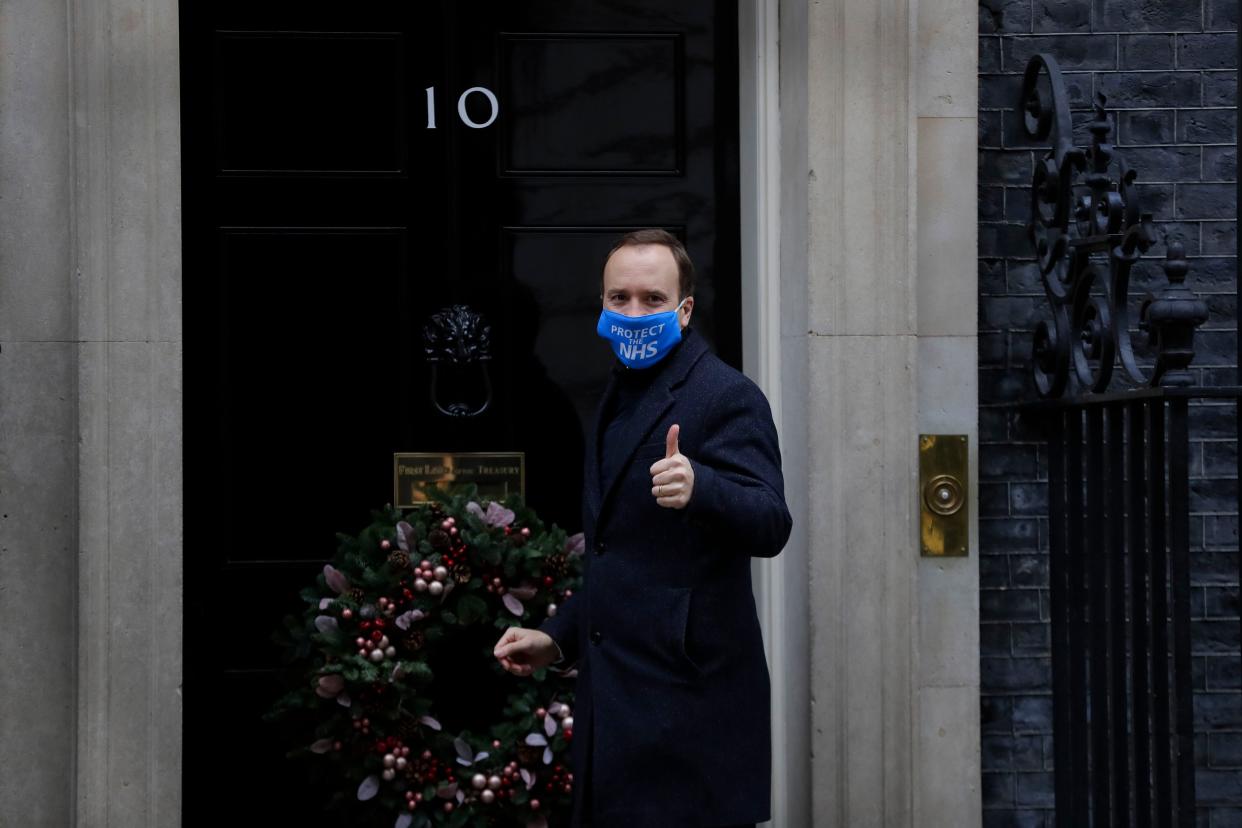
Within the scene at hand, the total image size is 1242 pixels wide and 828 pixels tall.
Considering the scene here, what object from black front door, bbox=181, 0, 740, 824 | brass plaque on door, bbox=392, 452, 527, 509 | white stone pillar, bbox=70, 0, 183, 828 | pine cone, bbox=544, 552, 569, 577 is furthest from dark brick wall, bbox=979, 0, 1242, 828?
white stone pillar, bbox=70, 0, 183, 828

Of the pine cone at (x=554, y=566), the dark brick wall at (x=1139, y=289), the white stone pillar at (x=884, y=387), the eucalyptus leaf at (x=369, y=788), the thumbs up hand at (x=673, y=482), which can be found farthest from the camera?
the dark brick wall at (x=1139, y=289)

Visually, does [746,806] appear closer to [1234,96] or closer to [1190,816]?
[1190,816]

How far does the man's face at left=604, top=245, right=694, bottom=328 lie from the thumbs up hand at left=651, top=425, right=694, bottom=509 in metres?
0.42

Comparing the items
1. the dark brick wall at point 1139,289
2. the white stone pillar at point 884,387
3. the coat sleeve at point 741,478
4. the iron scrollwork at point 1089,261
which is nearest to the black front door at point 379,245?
the white stone pillar at point 884,387

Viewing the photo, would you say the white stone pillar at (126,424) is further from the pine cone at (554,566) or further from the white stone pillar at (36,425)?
the pine cone at (554,566)

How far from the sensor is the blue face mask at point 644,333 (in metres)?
3.68

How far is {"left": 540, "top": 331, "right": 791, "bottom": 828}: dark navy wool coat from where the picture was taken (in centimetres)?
360

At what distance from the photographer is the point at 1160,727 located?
4227 millimetres

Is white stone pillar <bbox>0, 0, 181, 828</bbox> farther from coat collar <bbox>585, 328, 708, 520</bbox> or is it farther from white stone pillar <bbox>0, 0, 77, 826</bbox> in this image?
coat collar <bbox>585, 328, 708, 520</bbox>

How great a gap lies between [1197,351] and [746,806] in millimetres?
2490

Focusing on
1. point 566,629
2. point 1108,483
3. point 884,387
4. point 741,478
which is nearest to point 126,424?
point 566,629

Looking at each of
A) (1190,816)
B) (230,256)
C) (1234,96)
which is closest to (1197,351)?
(1234,96)

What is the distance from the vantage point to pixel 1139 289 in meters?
5.31

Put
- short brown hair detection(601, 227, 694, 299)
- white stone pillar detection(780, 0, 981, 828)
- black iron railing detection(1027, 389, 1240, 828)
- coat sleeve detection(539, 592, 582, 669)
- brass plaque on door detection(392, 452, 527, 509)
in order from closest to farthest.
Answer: short brown hair detection(601, 227, 694, 299), coat sleeve detection(539, 592, 582, 669), black iron railing detection(1027, 389, 1240, 828), white stone pillar detection(780, 0, 981, 828), brass plaque on door detection(392, 452, 527, 509)
